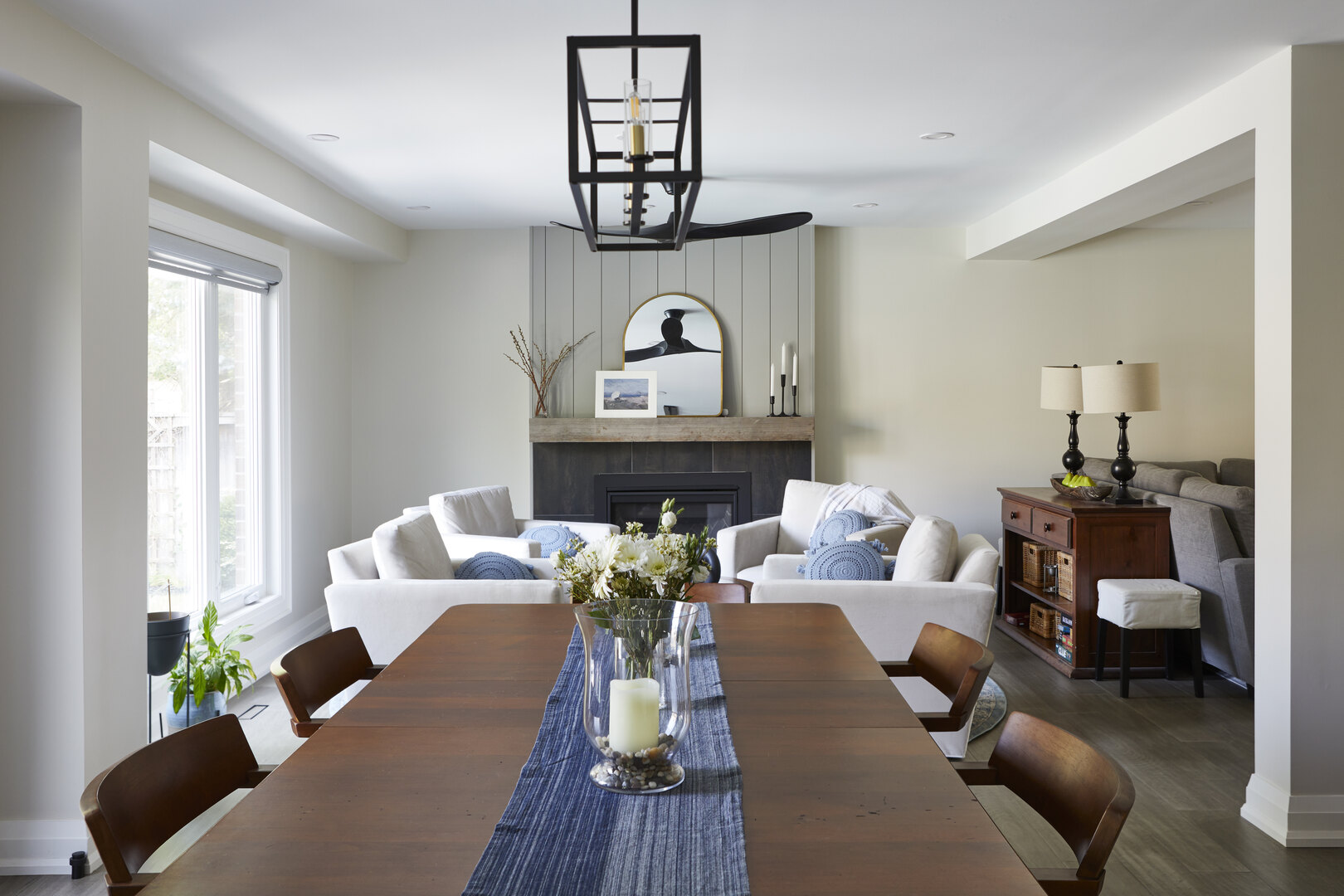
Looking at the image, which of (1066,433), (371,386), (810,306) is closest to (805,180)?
(810,306)

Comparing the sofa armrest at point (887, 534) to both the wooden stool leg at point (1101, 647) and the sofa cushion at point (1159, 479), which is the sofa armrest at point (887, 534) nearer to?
the wooden stool leg at point (1101, 647)

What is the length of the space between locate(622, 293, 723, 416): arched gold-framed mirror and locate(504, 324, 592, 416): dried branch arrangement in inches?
13.7

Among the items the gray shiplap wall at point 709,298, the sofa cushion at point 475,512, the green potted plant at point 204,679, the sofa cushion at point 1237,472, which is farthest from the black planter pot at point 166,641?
the sofa cushion at point 1237,472

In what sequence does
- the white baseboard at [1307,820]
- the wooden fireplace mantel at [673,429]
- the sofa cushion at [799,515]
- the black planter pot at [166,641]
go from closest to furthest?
the white baseboard at [1307,820] < the black planter pot at [166,641] < the sofa cushion at [799,515] < the wooden fireplace mantel at [673,429]

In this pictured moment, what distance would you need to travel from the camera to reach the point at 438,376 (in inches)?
246

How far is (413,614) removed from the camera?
3438 mm

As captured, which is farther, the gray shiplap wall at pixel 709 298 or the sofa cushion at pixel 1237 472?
the gray shiplap wall at pixel 709 298

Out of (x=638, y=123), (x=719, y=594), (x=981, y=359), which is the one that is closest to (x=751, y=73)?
(x=638, y=123)

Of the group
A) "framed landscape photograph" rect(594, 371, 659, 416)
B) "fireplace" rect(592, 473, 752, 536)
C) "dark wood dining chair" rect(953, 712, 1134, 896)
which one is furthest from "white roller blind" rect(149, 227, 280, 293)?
"dark wood dining chair" rect(953, 712, 1134, 896)

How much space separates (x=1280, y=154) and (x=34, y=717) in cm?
415

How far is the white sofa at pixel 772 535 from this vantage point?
5.05 meters

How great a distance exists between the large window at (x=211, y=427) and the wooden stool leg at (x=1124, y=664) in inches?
159

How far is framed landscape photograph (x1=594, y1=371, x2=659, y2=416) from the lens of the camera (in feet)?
19.8

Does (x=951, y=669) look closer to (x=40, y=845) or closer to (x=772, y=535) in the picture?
(x=40, y=845)
